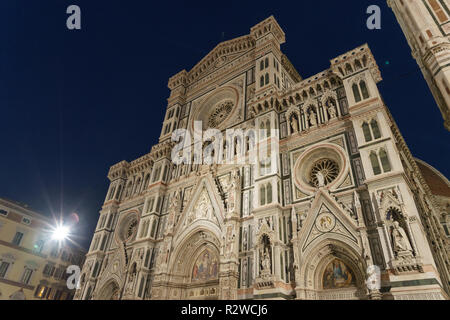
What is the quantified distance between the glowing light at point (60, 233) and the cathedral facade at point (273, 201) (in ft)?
40.0

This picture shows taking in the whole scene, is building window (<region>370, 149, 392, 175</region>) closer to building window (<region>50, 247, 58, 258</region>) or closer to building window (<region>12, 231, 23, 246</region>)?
building window (<region>12, 231, 23, 246</region>)

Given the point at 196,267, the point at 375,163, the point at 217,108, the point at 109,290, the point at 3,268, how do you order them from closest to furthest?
the point at 375,163 → the point at 196,267 → the point at 109,290 → the point at 217,108 → the point at 3,268

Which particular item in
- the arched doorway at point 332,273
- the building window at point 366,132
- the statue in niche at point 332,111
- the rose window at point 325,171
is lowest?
the arched doorway at point 332,273

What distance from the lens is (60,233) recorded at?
3784cm

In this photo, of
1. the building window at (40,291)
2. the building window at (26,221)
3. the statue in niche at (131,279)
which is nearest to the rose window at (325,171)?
the statue in niche at (131,279)

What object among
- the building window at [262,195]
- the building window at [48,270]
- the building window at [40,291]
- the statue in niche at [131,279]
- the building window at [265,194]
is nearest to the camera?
the building window at [265,194]

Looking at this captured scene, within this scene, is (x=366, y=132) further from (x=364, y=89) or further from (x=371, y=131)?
(x=364, y=89)

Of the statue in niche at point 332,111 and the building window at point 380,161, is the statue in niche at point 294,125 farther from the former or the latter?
the building window at point 380,161

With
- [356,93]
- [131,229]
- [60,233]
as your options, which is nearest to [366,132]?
[356,93]

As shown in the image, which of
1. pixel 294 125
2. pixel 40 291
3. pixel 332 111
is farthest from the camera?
pixel 40 291

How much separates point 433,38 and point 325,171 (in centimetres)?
957

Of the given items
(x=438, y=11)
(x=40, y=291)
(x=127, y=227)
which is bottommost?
(x=40, y=291)

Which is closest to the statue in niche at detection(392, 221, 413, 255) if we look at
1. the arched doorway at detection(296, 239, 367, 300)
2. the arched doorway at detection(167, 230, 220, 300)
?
the arched doorway at detection(296, 239, 367, 300)

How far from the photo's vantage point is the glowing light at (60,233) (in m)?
37.1
